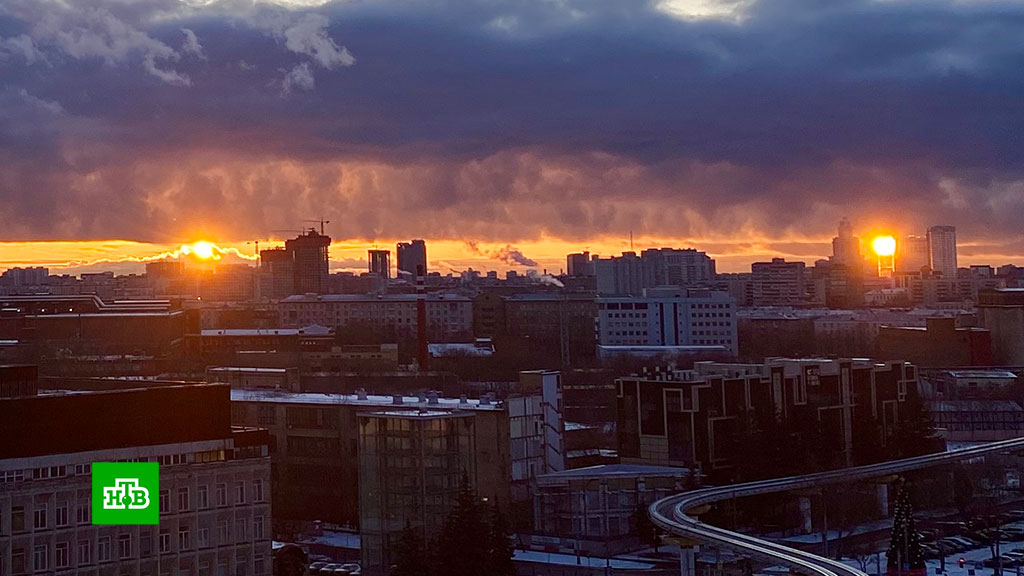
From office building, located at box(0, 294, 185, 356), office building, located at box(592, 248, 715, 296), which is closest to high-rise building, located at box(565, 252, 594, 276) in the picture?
office building, located at box(592, 248, 715, 296)

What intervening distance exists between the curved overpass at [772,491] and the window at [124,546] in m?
6.98

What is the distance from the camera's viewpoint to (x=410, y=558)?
1670cm

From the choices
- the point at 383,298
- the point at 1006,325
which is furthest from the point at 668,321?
the point at 383,298

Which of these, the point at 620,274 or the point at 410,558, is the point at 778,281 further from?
the point at 410,558

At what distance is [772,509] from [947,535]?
2.65 metres

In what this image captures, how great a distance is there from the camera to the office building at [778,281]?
9575 centimetres

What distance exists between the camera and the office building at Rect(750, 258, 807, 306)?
95750 mm

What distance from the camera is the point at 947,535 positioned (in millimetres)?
21000

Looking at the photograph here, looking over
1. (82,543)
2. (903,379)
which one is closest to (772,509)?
(903,379)

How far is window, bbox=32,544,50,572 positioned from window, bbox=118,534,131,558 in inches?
28.7

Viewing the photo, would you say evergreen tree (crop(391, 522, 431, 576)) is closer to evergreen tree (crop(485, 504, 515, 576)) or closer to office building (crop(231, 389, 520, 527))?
evergreen tree (crop(485, 504, 515, 576))

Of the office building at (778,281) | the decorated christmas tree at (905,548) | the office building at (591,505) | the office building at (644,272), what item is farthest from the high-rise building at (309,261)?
the decorated christmas tree at (905,548)

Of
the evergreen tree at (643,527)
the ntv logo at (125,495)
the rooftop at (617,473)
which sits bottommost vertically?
the evergreen tree at (643,527)

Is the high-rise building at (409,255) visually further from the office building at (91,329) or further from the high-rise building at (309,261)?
the office building at (91,329)
